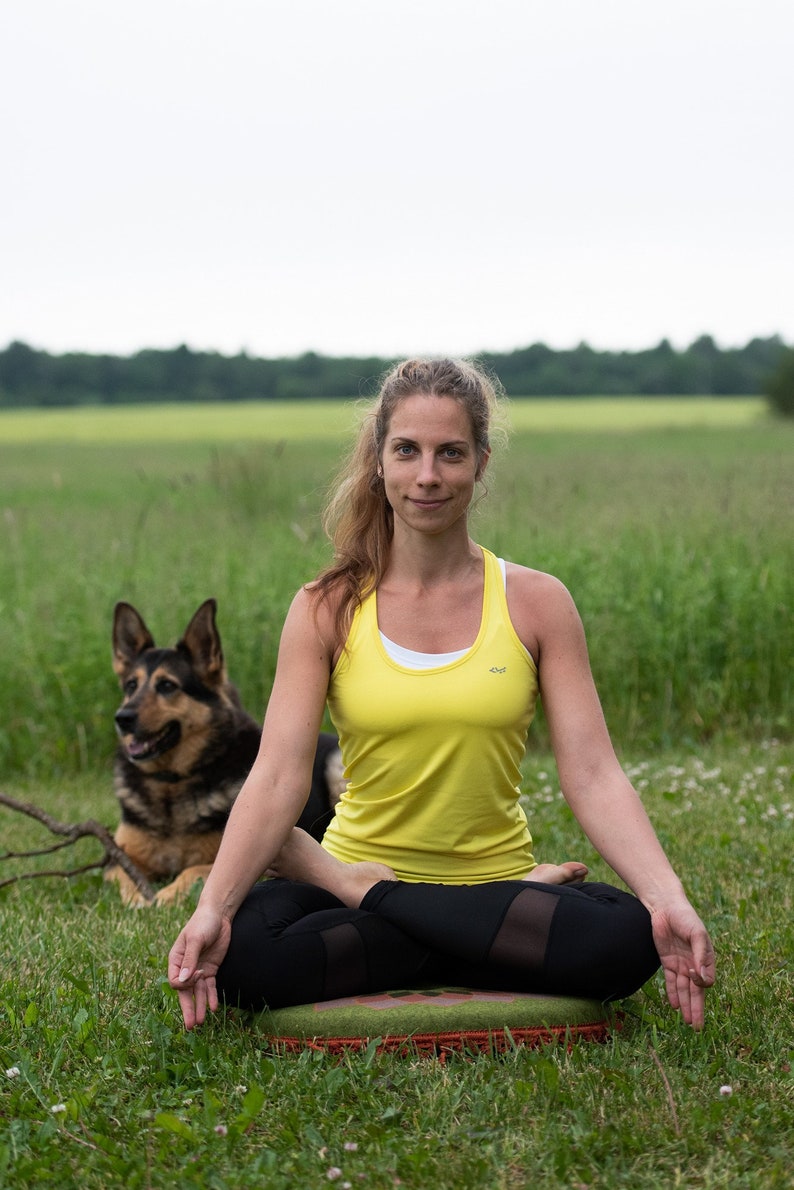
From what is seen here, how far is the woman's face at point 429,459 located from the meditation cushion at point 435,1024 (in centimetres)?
128

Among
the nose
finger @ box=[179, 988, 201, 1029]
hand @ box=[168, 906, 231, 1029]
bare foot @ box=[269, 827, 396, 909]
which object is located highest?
the nose

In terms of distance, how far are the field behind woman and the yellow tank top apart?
0.60m

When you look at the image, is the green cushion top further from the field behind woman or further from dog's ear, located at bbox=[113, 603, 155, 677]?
dog's ear, located at bbox=[113, 603, 155, 677]

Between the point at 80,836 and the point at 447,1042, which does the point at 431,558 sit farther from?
the point at 80,836

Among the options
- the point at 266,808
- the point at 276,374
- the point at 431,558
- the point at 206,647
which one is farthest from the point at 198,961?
the point at 276,374

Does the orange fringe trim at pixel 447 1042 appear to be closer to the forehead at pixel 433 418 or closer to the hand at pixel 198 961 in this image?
the hand at pixel 198 961

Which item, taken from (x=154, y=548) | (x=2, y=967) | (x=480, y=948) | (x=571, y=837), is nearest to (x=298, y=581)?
(x=154, y=548)

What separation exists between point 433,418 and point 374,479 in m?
0.35

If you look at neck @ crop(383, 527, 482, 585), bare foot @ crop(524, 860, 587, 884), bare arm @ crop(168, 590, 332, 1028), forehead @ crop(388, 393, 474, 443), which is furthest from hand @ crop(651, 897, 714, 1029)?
forehead @ crop(388, 393, 474, 443)

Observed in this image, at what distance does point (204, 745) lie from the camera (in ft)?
19.2

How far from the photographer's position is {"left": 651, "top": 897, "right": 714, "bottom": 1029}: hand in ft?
10.3

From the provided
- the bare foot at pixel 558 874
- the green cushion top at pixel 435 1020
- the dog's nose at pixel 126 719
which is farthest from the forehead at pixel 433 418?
the dog's nose at pixel 126 719

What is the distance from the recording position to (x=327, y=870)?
362 centimetres

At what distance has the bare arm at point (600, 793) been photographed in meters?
3.19
